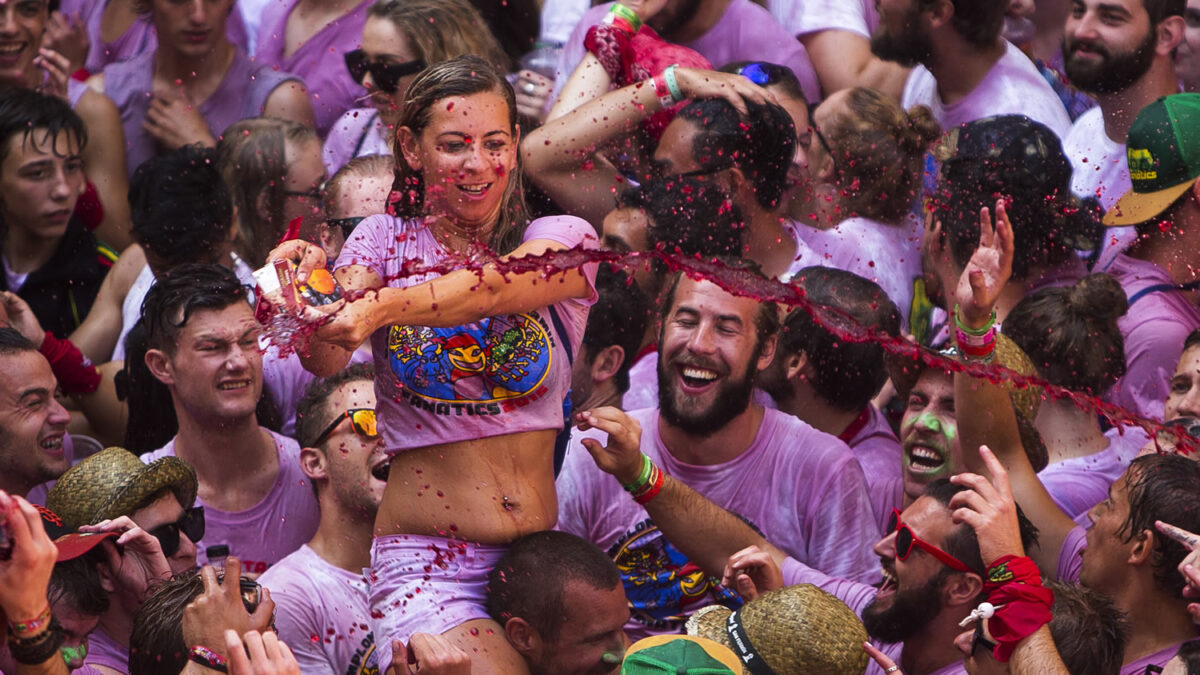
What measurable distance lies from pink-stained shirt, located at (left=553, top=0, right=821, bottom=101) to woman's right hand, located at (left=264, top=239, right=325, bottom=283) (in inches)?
108

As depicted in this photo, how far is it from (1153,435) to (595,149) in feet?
6.90

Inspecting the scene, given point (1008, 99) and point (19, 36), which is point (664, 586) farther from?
point (19, 36)

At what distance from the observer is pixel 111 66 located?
6895 mm

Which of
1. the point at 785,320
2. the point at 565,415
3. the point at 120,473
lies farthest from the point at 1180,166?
the point at 120,473

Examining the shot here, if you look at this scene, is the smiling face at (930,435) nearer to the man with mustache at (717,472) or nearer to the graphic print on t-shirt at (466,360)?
the man with mustache at (717,472)

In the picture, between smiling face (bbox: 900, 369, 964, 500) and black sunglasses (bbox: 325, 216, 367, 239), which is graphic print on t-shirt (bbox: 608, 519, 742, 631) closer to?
smiling face (bbox: 900, 369, 964, 500)

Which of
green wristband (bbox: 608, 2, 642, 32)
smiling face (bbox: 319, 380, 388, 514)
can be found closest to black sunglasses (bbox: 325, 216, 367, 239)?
smiling face (bbox: 319, 380, 388, 514)

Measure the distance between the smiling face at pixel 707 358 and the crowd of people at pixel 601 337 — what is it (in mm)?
Result: 12

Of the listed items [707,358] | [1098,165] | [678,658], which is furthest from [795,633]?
[1098,165]

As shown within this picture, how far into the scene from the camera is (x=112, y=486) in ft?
14.7

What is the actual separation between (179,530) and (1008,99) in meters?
3.45

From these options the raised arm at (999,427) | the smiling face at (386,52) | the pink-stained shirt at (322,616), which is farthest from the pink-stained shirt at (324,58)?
the raised arm at (999,427)

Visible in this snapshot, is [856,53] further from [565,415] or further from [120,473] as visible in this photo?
[120,473]

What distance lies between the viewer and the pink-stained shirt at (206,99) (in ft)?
21.9
